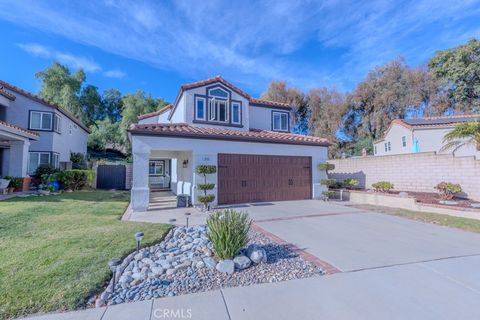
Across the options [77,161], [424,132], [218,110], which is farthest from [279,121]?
[77,161]

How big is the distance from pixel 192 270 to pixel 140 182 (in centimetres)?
688

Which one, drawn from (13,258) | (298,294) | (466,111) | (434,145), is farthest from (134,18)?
(466,111)

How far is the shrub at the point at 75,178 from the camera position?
636 inches

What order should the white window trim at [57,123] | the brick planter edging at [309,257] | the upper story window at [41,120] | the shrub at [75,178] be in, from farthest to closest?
the white window trim at [57,123], the upper story window at [41,120], the shrub at [75,178], the brick planter edging at [309,257]

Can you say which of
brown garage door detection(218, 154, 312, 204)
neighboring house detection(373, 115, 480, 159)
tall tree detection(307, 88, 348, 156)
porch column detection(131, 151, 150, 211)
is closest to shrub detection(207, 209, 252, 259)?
porch column detection(131, 151, 150, 211)

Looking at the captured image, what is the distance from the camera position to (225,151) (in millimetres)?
12148

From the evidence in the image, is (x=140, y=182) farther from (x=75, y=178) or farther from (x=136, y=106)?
(x=136, y=106)

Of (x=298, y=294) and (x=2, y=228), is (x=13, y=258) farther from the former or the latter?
(x=298, y=294)

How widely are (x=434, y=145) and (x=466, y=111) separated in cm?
1112

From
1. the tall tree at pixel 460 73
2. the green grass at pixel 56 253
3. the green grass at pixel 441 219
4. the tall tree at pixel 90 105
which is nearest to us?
the green grass at pixel 56 253

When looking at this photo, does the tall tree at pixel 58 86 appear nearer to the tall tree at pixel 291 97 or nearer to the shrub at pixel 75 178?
the shrub at pixel 75 178

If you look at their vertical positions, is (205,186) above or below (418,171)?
below

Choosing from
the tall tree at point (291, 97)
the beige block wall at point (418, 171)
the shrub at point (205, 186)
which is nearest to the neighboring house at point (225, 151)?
the shrub at point (205, 186)

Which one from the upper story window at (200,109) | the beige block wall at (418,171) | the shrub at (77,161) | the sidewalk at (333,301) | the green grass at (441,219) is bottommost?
the sidewalk at (333,301)
